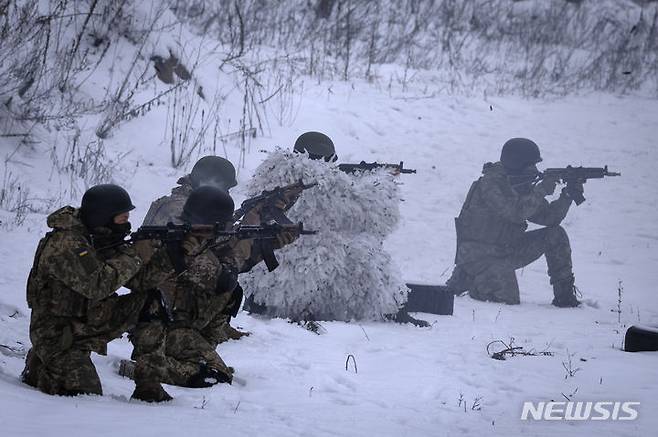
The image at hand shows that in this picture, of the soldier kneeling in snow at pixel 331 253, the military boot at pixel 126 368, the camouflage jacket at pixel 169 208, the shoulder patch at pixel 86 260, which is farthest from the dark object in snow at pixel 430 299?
the shoulder patch at pixel 86 260

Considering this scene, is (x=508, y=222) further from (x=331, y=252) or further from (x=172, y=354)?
(x=172, y=354)

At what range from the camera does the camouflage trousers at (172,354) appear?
11.1ft

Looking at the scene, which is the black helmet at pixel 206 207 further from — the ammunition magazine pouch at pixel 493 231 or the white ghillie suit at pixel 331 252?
the ammunition magazine pouch at pixel 493 231

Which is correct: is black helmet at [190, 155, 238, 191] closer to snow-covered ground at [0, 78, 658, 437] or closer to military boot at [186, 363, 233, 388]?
snow-covered ground at [0, 78, 658, 437]

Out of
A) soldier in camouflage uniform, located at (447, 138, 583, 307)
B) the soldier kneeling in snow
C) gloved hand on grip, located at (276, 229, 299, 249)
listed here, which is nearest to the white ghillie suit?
the soldier kneeling in snow

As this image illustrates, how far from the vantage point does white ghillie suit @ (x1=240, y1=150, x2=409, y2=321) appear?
526 centimetres

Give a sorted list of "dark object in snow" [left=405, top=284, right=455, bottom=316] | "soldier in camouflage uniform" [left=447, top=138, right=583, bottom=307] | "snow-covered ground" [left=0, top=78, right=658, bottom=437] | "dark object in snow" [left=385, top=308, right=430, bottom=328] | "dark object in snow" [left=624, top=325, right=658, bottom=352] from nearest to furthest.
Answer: "snow-covered ground" [left=0, top=78, right=658, bottom=437], "dark object in snow" [left=624, top=325, right=658, bottom=352], "dark object in snow" [left=385, top=308, right=430, bottom=328], "dark object in snow" [left=405, top=284, right=455, bottom=316], "soldier in camouflage uniform" [left=447, top=138, right=583, bottom=307]

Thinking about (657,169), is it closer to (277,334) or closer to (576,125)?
(576,125)

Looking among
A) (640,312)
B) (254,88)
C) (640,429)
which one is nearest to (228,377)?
(640,429)

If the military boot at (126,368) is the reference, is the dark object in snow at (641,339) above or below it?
Result: above

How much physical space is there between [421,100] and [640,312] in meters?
5.75

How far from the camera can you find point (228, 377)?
149 inches

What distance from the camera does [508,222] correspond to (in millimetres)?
7812

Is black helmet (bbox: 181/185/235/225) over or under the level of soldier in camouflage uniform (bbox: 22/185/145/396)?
over
